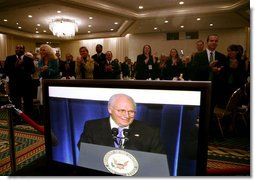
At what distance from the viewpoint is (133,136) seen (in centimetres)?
73

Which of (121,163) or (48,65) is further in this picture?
(48,65)

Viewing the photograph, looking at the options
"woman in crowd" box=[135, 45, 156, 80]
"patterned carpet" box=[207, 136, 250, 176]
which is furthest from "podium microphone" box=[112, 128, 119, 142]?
"woman in crowd" box=[135, 45, 156, 80]

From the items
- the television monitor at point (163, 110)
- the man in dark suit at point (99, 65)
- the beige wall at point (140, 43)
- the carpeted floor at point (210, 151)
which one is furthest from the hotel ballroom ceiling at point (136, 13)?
the television monitor at point (163, 110)

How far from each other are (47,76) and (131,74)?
6378 millimetres

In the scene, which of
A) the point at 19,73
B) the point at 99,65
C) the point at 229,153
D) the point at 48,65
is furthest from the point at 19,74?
the point at 229,153

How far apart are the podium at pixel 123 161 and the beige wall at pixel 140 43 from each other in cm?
1209

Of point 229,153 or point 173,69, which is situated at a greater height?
point 173,69

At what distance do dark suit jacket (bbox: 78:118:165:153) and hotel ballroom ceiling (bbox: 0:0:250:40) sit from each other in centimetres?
688

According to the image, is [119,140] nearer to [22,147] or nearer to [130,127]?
[130,127]

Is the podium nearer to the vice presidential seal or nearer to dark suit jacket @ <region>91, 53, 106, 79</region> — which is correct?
the vice presidential seal

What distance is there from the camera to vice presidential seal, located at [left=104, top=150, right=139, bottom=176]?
727 millimetres

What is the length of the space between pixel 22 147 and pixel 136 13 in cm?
737

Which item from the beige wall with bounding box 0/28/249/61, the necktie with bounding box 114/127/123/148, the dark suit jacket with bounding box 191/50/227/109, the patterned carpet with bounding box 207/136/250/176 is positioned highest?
the beige wall with bounding box 0/28/249/61

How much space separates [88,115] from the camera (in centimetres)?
78
